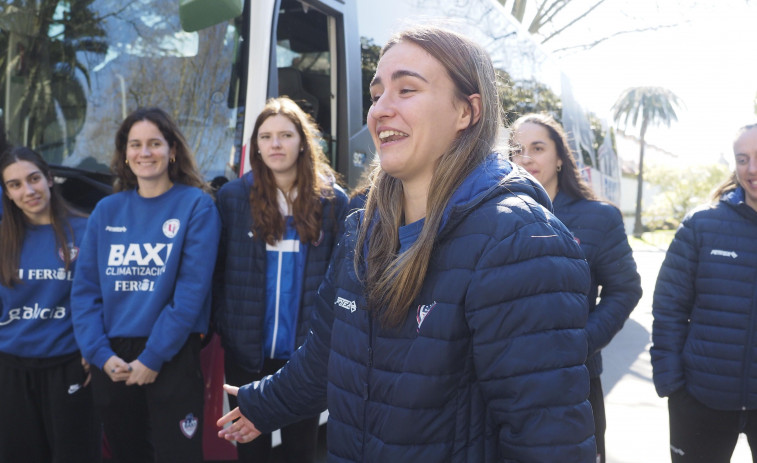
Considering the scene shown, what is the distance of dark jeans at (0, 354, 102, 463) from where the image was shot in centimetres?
329

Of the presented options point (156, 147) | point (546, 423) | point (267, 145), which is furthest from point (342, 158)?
point (546, 423)

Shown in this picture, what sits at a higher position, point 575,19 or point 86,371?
point 575,19

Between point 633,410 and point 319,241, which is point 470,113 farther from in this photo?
point 633,410

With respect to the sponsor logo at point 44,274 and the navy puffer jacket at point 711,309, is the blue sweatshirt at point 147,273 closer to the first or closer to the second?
the sponsor logo at point 44,274

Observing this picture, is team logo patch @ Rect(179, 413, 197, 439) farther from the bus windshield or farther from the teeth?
the teeth

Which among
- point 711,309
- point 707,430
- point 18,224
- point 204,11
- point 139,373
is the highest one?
point 204,11

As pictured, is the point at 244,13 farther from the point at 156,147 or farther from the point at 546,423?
the point at 546,423

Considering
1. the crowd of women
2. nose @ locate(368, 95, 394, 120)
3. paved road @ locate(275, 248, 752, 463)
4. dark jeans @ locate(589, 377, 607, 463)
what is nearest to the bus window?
the crowd of women

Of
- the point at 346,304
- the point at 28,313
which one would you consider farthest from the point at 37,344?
the point at 346,304

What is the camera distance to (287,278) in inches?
128

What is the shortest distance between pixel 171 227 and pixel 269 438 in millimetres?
1153

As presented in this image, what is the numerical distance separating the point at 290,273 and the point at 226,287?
12.3 inches

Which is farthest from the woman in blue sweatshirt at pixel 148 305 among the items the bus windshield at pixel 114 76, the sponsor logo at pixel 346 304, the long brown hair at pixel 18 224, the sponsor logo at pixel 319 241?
the sponsor logo at pixel 346 304

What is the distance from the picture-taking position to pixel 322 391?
198 cm
